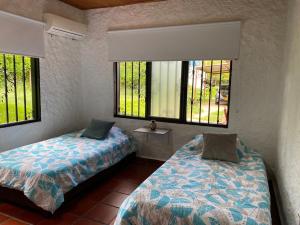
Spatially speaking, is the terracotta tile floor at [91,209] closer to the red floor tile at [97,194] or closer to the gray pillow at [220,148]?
the red floor tile at [97,194]

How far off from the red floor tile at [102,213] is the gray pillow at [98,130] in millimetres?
1283

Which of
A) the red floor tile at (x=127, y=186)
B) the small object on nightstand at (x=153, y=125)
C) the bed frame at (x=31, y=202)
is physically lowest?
the red floor tile at (x=127, y=186)

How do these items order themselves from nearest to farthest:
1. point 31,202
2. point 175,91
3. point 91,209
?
point 31,202
point 91,209
point 175,91

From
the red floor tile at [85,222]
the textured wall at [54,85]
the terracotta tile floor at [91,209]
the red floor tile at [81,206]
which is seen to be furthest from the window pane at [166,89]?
the red floor tile at [85,222]

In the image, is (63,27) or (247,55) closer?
(247,55)

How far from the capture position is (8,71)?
3348 mm

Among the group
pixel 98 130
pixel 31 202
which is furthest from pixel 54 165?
pixel 98 130

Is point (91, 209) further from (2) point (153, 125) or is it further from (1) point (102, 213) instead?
(2) point (153, 125)

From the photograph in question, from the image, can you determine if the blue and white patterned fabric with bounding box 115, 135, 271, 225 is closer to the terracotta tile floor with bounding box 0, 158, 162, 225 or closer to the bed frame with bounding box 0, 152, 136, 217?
the terracotta tile floor with bounding box 0, 158, 162, 225

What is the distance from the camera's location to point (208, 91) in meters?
3.75

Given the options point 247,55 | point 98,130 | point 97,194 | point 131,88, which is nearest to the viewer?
point 97,194

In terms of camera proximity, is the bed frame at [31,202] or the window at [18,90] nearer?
the bed frame at [31,202]

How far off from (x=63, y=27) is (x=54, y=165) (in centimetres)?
222

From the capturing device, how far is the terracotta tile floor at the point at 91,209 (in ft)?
7.92
